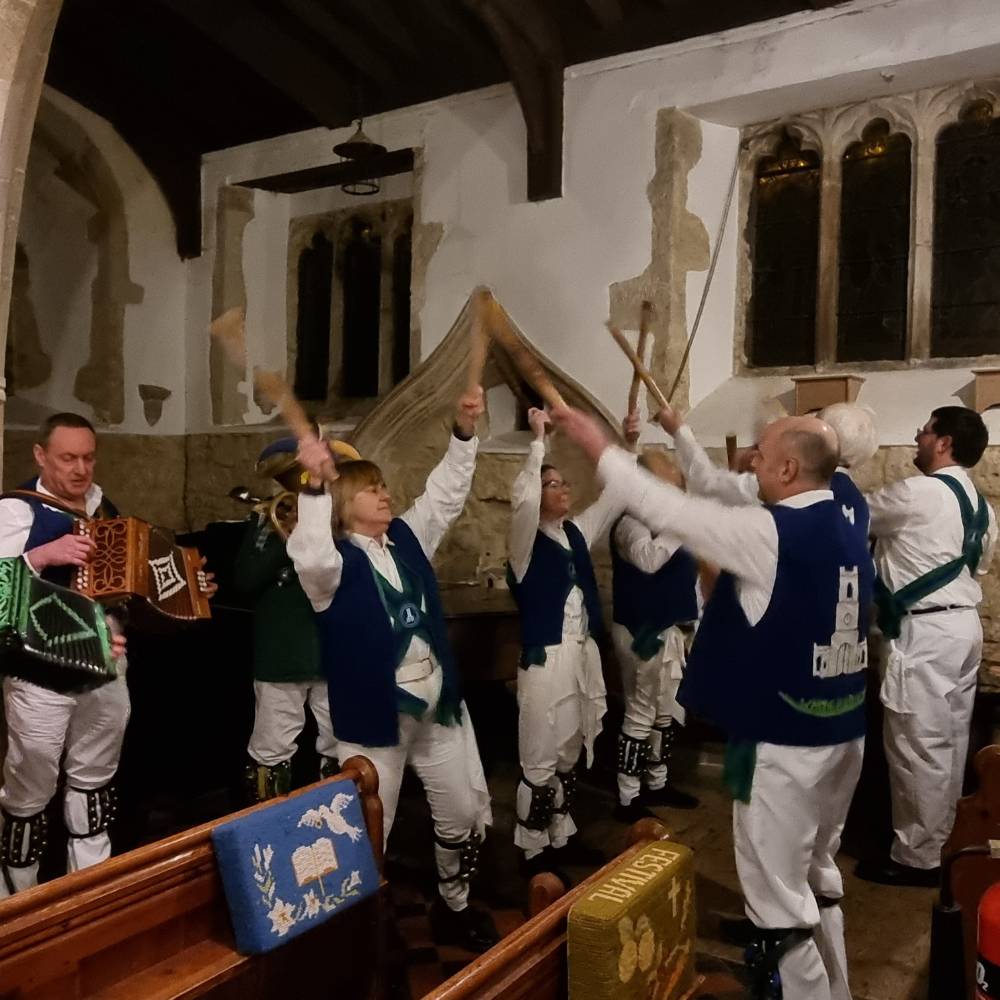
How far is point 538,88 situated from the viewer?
537cm

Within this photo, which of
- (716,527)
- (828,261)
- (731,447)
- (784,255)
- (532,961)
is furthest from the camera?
(784,255)

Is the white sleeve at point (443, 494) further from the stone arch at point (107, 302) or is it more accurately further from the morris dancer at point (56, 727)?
the stone arch at point (107, 302)

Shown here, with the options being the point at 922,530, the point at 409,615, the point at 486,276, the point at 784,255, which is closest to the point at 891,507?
the point at 922,530

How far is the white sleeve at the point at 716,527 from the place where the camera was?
7.41ft

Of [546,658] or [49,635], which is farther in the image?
[546,658]

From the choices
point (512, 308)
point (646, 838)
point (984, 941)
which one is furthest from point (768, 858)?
point (512, 308)

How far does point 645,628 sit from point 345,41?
384cm

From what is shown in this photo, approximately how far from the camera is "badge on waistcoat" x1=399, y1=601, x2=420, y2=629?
2.94 metres

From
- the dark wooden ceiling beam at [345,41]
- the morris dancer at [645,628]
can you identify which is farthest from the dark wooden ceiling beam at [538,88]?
the morris dancer at [645,628]

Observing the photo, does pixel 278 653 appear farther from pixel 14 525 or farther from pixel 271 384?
pixel 271 384

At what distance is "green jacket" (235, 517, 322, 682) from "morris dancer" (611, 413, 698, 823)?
143 centimetres

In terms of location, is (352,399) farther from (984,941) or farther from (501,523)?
(984,941)

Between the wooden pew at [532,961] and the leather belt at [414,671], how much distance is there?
1.22 m

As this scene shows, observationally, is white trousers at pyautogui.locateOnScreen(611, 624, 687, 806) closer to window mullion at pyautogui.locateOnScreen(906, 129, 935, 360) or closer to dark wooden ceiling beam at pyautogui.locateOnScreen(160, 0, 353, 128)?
window mullion at pyautogui.locateOnScreen(906, 129, 935, 360)
